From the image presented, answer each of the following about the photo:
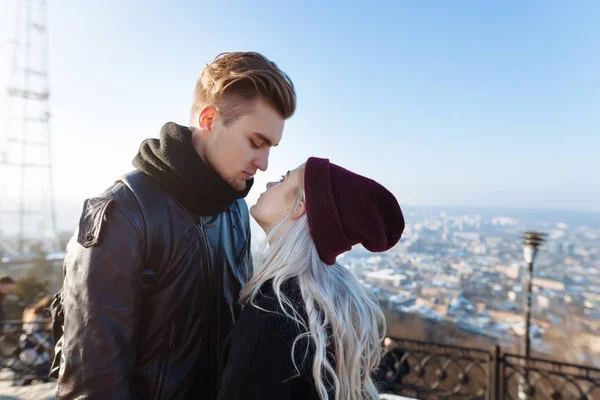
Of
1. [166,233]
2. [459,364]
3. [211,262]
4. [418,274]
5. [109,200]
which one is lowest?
[418,274]

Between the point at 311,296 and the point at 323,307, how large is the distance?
0.05 meters

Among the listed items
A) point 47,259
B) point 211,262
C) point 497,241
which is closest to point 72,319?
point 211,262

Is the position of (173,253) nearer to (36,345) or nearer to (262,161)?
(262,161)

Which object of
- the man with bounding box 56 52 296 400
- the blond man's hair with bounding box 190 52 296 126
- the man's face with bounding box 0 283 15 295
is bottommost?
the man's face with bounding box 0 283 15 295

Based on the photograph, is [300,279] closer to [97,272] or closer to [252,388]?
[252,388]

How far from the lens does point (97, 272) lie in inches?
38.6

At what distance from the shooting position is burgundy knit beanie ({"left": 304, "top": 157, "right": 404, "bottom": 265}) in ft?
3.96

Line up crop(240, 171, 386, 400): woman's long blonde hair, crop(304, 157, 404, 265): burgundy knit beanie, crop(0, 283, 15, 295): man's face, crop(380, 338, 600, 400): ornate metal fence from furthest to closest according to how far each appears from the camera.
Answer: crop(0, 283, 15, 295): man's face → crop(380, 338, 600, 400): ornate metal fence → crop(304, 157, 404, 265): burgundy knit beanie → crop(240, 171, 386, 400): woman's long blonde hair

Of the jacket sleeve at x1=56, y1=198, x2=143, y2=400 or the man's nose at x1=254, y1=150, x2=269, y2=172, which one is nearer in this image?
the jacket sleeve at x1=56, y1=198, x2=143, y2=400

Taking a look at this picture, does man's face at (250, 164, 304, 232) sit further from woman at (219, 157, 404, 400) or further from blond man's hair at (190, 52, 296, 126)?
blond man's hair at (190, 52, 296, 126)

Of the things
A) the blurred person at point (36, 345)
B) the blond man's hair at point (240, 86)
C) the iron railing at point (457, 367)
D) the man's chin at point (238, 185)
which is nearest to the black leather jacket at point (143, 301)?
the man's chin at point (238, 185)

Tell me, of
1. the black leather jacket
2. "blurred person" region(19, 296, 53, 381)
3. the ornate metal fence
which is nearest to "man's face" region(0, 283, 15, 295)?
"blurred person" region(19, 296, 53, 381)

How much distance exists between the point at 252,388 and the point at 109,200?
0.65 meters

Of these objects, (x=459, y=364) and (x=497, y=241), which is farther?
(x=497, y=241)
